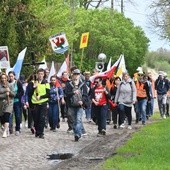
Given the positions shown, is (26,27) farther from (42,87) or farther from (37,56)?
(42,87)

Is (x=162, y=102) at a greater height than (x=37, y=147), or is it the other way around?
(x=162, y=102)

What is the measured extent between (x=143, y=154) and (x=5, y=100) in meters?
5.31

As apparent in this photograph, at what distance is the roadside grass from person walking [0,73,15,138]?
3360mm

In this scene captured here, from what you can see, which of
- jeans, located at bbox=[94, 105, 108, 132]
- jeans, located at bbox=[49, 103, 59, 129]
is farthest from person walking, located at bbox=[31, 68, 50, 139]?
jeans, located at bbox=[49, 103, 59, 129]

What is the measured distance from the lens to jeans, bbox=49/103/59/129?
20109mm

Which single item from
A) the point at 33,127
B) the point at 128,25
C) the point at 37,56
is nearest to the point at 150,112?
the point at 37,56

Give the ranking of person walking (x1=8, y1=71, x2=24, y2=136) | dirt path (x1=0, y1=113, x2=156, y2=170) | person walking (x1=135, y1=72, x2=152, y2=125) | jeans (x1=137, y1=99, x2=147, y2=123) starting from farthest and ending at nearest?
person walking (x1=135, y1=72, x2=152, y2=125) → jeans (x1=137, y1=99, x2=147, y2=123) → person walking (x1=8, y1=71, x2=24, y2=136) → dirt path (x1=0, y1=113, x2=156, y2=170)

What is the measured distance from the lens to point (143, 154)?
13531mm

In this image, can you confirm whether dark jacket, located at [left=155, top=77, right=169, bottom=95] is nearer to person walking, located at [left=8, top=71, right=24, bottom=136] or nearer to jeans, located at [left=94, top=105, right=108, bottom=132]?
jeans, located at [left=94, top=105, right=108, bottom=132]

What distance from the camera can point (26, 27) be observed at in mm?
27672

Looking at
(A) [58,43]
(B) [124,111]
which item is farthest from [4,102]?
(A) [58,43]

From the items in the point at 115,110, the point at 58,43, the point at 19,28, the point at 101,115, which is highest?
the point at 19,28

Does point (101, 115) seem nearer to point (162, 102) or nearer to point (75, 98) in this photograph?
point (75, 98)

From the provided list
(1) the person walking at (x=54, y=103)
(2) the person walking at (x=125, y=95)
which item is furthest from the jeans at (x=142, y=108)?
(1) the person walking at (x=54, y=103)
